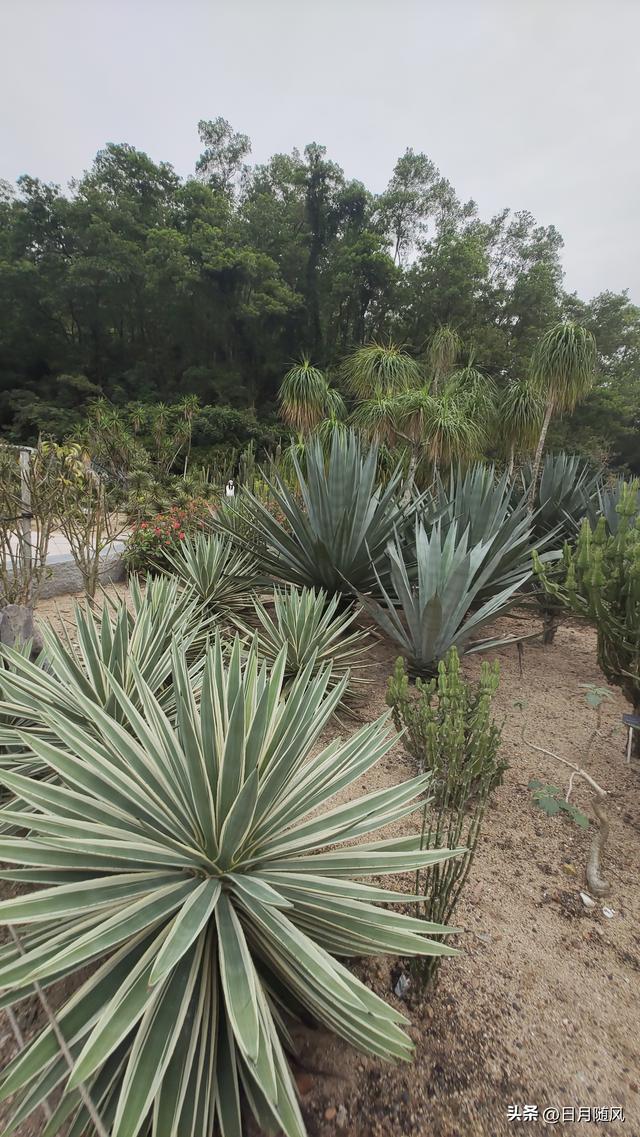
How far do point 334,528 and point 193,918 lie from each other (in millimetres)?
2559

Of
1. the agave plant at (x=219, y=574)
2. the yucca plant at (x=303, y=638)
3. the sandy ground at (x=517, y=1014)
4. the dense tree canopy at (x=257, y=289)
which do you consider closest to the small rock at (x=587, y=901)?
the sandy ground at (x=517, y=1014)

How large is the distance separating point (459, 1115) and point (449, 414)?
629 centimetres

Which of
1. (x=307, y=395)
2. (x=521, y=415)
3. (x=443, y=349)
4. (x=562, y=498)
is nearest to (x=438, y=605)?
(x=562, y=498)

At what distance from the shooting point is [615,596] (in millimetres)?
1994

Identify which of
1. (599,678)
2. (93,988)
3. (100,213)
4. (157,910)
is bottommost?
(599,678)

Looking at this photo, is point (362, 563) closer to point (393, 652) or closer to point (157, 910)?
point (393, 652)

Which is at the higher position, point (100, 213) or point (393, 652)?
Answer: point (100, 213)

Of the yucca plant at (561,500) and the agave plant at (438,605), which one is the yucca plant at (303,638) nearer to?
the agave plant at (438,605)

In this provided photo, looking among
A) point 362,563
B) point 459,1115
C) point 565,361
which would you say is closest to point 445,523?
point 362,563

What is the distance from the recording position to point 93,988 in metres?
0.81

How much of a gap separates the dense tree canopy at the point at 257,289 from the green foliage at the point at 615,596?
55.2ft

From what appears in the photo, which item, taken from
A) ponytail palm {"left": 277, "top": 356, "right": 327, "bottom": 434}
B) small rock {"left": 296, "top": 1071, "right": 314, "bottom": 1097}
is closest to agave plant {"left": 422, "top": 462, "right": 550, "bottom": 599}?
small rock {"left": 296, "top": 1071, "right": 314, "bottom": 1097}

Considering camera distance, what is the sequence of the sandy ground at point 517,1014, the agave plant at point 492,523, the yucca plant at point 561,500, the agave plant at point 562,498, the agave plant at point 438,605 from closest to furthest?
the sandy ground at point 517,1014, the agave plant at point 438,605, the agave plant at point 492,523, the yucca plant at point 561,500, the agave plant at point 562,498

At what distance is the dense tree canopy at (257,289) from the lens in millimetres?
18078
